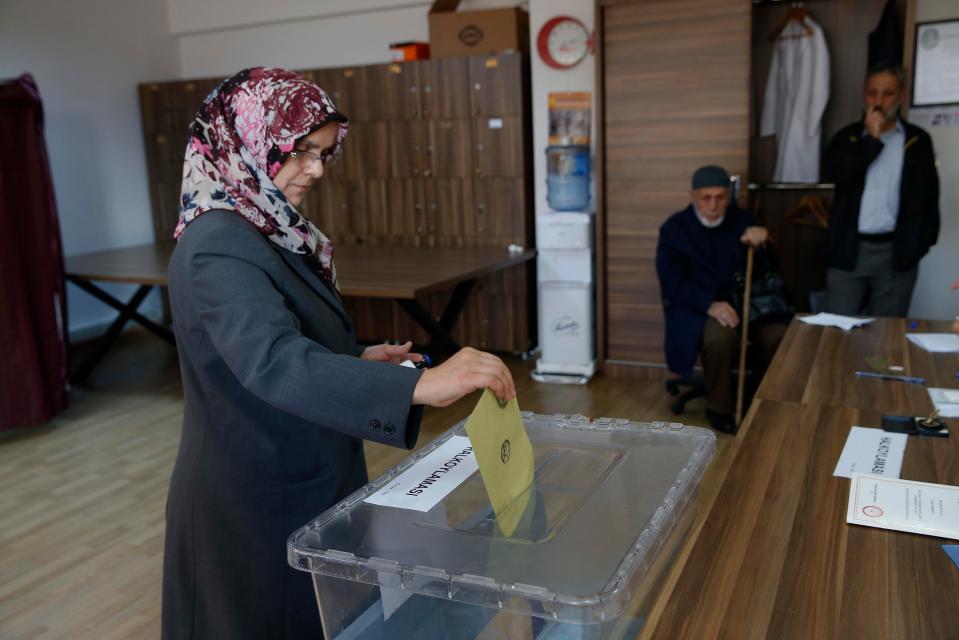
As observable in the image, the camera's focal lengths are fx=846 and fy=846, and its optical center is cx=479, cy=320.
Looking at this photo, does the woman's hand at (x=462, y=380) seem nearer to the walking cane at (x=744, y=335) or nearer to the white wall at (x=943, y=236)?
the walking cane at (x=744, y=335)

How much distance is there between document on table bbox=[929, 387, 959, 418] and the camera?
6.29ft

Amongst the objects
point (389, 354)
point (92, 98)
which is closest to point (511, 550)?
point (389, 354)

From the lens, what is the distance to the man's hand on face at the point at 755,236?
4133 millimetres

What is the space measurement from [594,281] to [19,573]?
333 centimetres

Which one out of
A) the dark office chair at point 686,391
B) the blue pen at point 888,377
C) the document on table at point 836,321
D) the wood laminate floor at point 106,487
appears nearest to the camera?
the blue pen at point 888,377

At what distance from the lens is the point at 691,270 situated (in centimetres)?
432

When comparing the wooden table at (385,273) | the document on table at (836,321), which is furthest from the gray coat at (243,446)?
the wooden table at (385,273)

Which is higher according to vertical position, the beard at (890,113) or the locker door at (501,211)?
the beard at (890,113)

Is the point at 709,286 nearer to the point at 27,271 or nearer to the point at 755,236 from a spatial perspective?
the point at 755,236

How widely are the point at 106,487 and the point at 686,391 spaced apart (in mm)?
2933

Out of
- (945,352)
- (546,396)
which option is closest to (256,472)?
(945,352)

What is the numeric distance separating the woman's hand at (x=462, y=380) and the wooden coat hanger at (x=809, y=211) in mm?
4364

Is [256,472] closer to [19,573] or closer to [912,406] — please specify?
[912,406]

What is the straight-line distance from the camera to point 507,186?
549 cm
